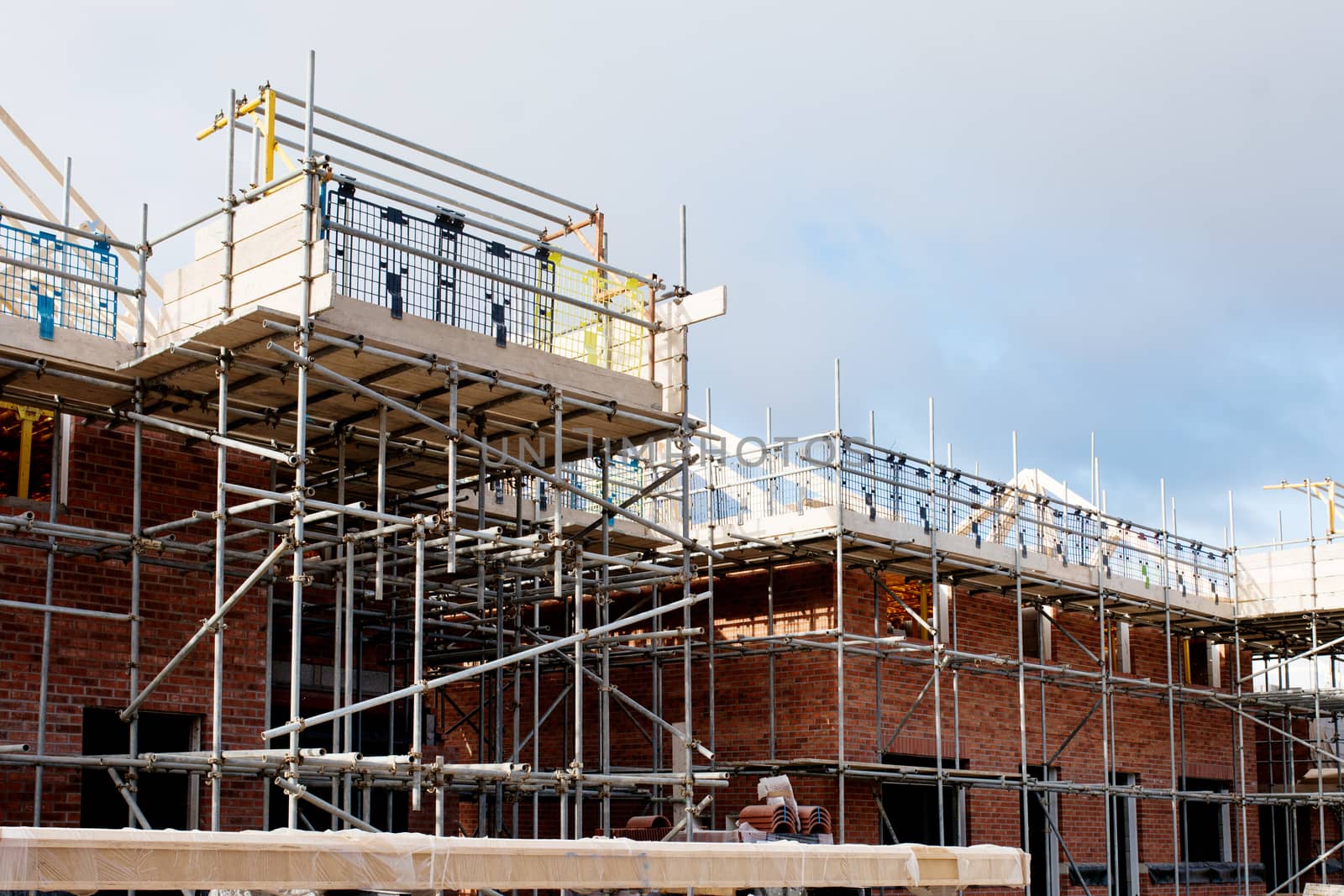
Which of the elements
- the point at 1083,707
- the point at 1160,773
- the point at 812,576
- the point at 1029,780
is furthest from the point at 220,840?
the point at 1160,773

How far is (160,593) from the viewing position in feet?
46.2

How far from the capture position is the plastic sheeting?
305 inches

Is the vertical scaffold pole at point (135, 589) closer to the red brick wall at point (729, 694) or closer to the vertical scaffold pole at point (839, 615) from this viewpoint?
the red brick wall at point (729, 694)

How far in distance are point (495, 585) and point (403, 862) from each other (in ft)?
30.0

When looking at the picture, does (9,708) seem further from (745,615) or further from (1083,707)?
(1083,707)

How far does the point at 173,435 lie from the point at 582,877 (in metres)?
6.68

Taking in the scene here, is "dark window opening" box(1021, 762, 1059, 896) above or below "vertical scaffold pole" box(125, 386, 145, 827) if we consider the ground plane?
below

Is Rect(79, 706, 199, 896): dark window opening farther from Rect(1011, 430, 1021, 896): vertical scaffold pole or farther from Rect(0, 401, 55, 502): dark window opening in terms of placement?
Rect(1011, 430, 1021, 896): vertical scaffold pole

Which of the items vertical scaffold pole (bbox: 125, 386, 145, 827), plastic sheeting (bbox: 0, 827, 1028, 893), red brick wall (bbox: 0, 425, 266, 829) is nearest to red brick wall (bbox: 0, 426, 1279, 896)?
red brick wall (bbox: 0, 425, 266, 829)

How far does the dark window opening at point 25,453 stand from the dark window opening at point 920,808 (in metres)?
10.9

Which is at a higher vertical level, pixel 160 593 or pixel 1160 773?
pixel 160 593

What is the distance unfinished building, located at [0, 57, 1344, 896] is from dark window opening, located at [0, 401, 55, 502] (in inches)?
2.0

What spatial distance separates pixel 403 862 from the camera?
888 centimetres

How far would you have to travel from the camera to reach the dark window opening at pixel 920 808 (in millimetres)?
21062
